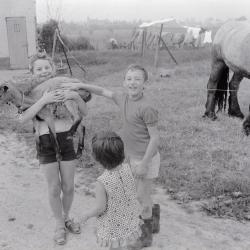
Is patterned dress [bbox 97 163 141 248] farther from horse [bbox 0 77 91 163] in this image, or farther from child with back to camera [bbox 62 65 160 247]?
horse [bbox 0 77 91 163]

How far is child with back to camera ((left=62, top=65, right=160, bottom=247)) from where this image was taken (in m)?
2.76

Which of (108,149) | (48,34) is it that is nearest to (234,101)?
(108,149)

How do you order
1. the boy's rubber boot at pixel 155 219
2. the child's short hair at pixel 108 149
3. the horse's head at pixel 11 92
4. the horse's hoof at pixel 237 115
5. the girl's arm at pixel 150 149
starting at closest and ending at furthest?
the child's short hair at pixel 108 149 → the girl's arm at pixel 150 149 → the horse's head at pixel 11 92 → the boy's rubber boot at pixel 155 219 → the horse's hoof at pixel 237 115

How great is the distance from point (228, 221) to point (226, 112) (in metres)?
4.53

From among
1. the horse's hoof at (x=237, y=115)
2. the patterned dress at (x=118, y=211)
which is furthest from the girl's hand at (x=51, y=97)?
the horse's hoof at (x=237, y=115)

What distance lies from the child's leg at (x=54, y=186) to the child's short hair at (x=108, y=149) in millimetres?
839

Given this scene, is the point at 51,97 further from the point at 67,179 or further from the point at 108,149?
the point at 108,149

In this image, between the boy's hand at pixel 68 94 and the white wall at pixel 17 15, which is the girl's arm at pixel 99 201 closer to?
the boy's hand at pixel 68 94

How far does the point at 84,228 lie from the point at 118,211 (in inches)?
44.5

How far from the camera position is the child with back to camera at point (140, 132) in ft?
9.07

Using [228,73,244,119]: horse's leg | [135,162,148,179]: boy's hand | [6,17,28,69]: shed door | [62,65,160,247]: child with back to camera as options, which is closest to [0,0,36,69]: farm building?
[6,17,28,69]: shed door

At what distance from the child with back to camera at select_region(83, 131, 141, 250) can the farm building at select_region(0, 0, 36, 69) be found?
44.1 feet

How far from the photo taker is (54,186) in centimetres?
306

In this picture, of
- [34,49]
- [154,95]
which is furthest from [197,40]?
[154,95]
